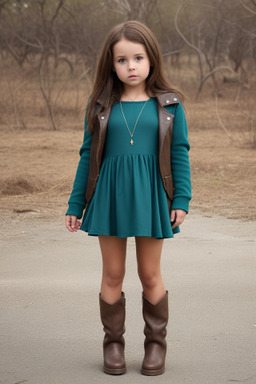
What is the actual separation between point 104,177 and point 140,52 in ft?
1.63

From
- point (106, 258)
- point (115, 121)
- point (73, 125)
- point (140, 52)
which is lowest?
point (73, 125)

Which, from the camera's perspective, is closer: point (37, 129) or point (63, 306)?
point (63, 306)

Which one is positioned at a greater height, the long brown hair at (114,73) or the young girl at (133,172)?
the long brown hair at (114,73)

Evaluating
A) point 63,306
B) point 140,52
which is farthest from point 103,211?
point 63,306

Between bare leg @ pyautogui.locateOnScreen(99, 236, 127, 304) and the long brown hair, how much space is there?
445mm

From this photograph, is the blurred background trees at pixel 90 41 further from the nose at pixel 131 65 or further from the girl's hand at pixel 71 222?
the nose at pixel 131 65

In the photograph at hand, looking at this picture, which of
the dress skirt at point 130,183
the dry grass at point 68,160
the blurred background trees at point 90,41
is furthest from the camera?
the blurred background trees at point 90,41

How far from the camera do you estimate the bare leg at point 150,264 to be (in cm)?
275

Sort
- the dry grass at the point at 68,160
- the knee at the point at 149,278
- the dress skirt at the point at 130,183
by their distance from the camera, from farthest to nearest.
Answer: the dry grass at the point at 68,160 → the knee at the point at 149,278 → the dress skirt at the point at 130,183

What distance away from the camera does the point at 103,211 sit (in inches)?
107

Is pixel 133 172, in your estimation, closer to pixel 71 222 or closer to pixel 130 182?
pixel 130 182

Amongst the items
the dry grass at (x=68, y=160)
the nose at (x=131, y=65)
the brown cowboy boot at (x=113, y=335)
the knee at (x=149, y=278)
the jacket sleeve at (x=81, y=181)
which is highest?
the nose at (x=131, y=65)

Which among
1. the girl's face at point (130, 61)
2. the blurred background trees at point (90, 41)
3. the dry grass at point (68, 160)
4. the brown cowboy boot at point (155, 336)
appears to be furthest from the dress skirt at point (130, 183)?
the blurred background trees at point (90, 41)

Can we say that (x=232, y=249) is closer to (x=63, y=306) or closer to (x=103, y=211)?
(x=63, y=306)
